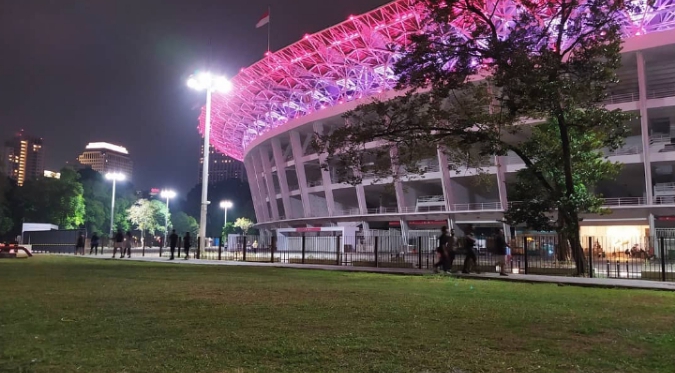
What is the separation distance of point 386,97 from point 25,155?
177209 mm

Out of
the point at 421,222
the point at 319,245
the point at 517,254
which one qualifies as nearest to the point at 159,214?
the point at 421,222

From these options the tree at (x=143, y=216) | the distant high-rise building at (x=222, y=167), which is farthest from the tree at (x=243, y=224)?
the distant high-rise building at (x=222, y=167)

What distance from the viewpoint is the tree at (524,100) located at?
52.1ft

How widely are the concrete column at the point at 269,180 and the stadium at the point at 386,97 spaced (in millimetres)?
150

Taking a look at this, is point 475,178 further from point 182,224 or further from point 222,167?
point 222,167

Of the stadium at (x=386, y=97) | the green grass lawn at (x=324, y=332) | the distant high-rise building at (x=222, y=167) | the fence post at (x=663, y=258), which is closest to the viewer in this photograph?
the green grass lawn at (x=324, y=332)

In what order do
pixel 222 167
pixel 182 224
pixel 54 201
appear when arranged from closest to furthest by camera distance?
1. pixel 54 201
2. pixel 182 224
3. pixel 222 167

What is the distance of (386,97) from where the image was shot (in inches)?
1737

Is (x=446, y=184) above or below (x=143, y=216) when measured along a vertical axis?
above

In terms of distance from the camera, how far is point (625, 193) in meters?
47.1

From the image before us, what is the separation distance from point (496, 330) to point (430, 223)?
45926mm

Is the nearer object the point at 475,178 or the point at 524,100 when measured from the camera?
the point at 524,100

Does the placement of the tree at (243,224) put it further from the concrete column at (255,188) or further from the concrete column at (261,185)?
the concrete column at (261,185)

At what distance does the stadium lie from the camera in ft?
131
